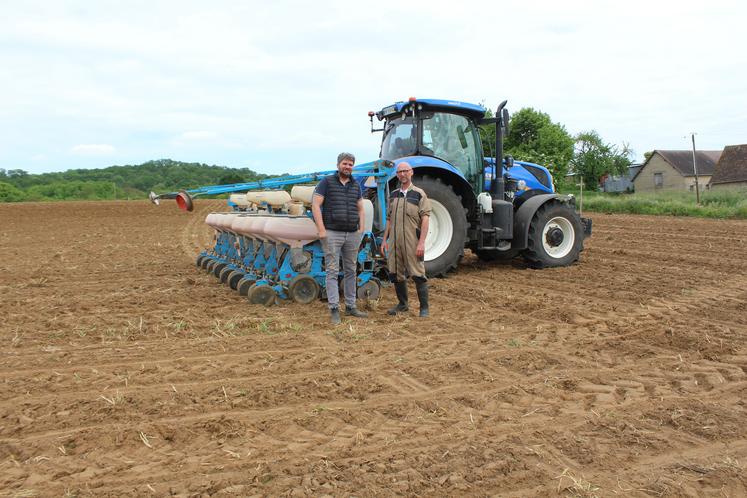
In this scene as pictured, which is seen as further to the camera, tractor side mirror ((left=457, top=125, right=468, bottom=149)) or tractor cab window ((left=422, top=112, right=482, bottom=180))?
tractor side mirror ((left=457, top=125, right=468, bottom=149))

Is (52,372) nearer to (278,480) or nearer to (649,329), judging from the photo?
(278,480)

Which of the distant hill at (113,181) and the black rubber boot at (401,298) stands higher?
the distant hill at (113,181)

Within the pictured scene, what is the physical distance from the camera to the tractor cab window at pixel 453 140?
8836 mm

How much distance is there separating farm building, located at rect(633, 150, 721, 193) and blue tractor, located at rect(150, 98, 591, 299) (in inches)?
1777

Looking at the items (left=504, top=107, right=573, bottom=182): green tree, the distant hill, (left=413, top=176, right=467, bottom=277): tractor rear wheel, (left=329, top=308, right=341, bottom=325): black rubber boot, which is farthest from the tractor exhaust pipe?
(left=504, top=107, right=573, bottom=182): green tree

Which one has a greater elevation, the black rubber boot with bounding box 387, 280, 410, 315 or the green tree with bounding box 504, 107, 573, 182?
the green tree with bounding box 504, 107, 573, 182

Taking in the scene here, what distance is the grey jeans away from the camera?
6.28m

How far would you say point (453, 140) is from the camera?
29.5 feet

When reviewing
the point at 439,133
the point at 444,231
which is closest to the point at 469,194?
the point at 444,231

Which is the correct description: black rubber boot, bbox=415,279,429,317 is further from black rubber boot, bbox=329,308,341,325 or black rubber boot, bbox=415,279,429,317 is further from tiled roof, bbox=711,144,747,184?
tiled roof, bbox=711,144,747,184

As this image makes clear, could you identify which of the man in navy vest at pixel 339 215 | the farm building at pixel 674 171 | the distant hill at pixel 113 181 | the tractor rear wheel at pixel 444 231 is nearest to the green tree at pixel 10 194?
the distant hill at pixel 113 181

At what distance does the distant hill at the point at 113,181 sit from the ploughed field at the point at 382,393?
2840 centimetres

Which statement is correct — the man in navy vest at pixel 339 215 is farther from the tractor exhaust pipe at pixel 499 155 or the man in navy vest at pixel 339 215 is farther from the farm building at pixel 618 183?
the farm building at pixel 618 183

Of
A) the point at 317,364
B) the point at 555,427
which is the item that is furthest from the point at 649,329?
the point at 317,364
